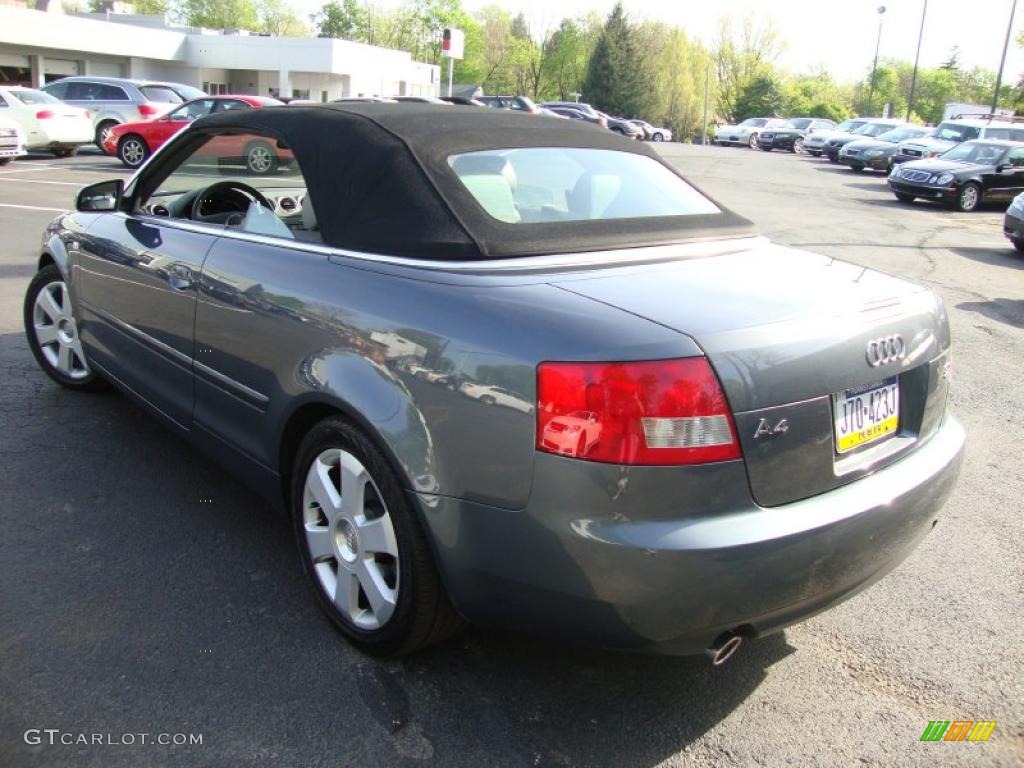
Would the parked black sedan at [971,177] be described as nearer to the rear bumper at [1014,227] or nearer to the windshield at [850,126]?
the rear bumper at [1014,227]

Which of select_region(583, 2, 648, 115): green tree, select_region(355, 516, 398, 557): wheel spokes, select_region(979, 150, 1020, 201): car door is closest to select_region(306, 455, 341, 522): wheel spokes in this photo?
select_region(355, 516, 398, 557): wheel spokes

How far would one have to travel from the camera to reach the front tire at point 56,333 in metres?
4.80

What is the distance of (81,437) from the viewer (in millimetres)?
4367

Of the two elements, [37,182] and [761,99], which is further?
[761,99]

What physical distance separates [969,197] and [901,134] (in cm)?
1334

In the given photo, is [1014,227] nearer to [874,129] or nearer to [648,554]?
[648,554]

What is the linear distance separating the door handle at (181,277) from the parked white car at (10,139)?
16.5 meters

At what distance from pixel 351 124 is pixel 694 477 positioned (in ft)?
6.04

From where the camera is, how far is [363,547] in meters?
2.64

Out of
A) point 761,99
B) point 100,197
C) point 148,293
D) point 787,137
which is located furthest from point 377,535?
point 761,99

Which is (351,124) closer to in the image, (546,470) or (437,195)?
(437,195)

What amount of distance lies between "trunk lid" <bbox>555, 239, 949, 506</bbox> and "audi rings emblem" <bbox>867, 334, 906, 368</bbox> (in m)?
0.01

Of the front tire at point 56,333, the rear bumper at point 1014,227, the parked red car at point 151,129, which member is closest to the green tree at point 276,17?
the parked red car at point 151,129

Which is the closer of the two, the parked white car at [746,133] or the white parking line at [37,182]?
the white parking line at [37,182]
